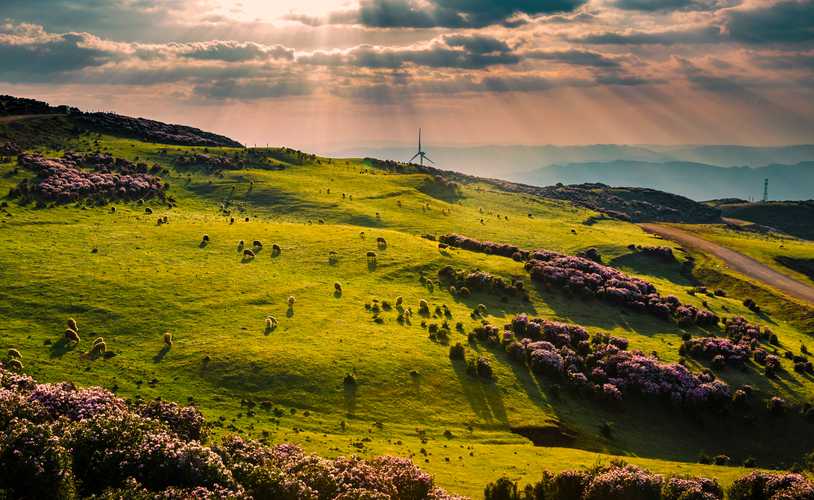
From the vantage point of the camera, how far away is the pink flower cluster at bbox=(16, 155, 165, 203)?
9225 cm

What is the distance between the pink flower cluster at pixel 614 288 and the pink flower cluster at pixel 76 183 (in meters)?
69.2

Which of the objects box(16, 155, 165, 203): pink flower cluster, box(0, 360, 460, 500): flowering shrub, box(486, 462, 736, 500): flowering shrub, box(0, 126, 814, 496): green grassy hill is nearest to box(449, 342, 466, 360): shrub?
box(0, 126, 814, 496): green grassy hill

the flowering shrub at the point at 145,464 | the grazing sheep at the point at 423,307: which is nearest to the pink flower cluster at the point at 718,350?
the grazing sheep at the point at 423,307

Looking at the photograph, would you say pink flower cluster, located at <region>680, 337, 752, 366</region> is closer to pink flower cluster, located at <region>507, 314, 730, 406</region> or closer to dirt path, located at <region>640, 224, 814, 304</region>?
pink flower cluster, located at <region>507, 314, 730, 406</region>

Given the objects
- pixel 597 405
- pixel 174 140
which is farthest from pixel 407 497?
pixel 174 140

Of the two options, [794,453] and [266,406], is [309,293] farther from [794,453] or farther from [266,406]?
[794,453]

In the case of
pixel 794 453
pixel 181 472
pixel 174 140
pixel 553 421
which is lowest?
pixel 794 453

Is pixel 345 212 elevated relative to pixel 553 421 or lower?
elevated

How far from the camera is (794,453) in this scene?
53844mm

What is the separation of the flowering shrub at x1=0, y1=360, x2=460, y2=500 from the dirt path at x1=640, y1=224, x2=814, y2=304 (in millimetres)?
94608

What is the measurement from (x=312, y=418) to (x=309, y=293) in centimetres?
2467

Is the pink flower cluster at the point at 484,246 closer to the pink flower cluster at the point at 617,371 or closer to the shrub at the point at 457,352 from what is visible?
the pink flower cluster at the point at 617,371

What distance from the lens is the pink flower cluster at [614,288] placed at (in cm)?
7856

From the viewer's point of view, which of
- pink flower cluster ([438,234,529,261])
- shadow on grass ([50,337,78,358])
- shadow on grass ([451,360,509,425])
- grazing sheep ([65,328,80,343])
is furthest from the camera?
pink flower cluster ([438,234,529,261])
